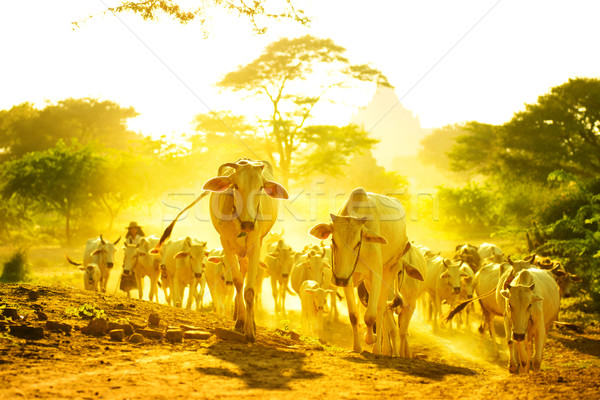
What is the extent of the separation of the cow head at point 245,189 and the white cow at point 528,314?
4.01 meters

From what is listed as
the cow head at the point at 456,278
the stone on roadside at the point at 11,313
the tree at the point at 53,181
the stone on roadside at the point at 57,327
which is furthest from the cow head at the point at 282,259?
the tree at the point at 53,181

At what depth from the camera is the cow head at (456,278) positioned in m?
16.1

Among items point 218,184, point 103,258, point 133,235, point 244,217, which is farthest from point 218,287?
point 244,217

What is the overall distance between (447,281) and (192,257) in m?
6.84

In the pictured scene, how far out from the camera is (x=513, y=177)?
112ft

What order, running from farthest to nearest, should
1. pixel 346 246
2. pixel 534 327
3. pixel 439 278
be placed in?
pixel 439 278, pixel 534 327, pixel 346 246

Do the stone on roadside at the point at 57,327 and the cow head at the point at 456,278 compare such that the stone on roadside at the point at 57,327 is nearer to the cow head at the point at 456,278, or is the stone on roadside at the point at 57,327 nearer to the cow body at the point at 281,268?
the cow head at the point at 456,278

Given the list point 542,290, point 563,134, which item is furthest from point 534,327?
point 563,134

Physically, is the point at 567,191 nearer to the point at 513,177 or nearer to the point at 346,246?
the point at 513,177

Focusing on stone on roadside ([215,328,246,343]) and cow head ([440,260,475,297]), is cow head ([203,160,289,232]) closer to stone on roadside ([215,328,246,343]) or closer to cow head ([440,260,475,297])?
stone on roadside ([215,328,246,343])

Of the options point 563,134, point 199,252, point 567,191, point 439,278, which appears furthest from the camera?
point 563,134

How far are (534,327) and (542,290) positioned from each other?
78 cm

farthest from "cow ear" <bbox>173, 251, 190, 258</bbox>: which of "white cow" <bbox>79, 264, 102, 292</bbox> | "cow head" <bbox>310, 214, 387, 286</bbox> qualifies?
"cow head" <bbox>310, 214, 387, 286</bbox>

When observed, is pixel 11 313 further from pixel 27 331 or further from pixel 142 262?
pixel 142 262
